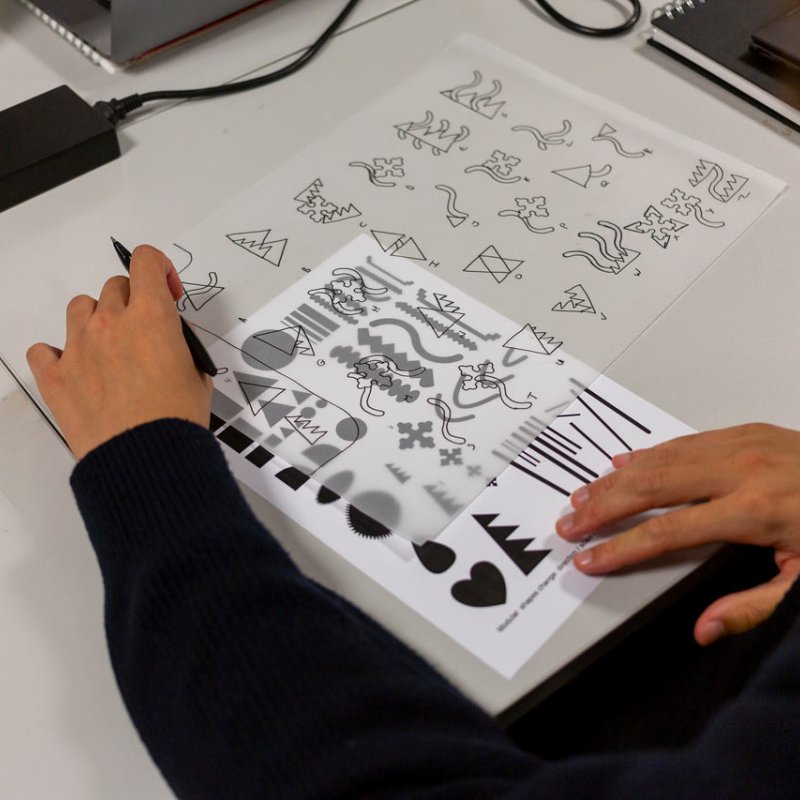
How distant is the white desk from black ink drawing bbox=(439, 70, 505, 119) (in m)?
0.07

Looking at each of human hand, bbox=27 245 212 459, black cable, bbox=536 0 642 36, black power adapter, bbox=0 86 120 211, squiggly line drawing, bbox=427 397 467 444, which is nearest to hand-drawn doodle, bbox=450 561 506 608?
squiggly line drawing, bbox=427 397 467 444

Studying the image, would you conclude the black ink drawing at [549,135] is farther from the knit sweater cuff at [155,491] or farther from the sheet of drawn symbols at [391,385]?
the knit sweater cuff at [155,491]

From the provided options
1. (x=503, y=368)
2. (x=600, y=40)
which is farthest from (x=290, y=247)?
(x=600, y=40)

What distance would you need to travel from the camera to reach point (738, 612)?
55cm

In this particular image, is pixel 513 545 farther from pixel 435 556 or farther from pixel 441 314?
pixel 441 314

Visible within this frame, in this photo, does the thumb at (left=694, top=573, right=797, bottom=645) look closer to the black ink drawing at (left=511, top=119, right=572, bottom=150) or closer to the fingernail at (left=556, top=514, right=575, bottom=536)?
the fingernail at (left=556, top=514, right=575, bottom=536)

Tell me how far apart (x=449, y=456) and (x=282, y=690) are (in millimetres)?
209

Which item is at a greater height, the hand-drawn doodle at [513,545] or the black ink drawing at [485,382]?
the black ink drawing at [485,382]

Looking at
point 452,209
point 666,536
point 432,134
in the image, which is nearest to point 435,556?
point 666,536

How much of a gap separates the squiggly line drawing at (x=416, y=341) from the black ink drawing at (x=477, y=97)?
304 millimetres

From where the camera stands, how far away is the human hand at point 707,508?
0.54m

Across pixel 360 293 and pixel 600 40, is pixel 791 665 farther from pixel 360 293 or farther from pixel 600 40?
pixel 600 40

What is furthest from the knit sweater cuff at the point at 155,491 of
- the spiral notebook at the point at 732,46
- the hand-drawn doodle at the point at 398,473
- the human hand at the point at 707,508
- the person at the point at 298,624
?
the spiral notebook at the point at 732,46

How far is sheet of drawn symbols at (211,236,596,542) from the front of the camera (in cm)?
59
